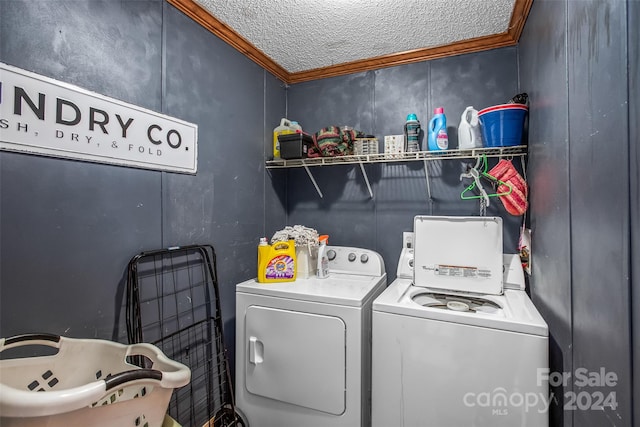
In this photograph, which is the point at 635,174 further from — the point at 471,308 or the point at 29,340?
the point at 29,340

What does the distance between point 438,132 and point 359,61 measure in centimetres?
87

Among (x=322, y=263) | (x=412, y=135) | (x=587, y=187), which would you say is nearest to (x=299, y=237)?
(x=322, y=263)

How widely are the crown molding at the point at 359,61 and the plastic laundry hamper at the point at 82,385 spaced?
169 cm

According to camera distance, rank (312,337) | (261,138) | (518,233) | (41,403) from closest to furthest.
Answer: (41,403) < (312,337) < (518,233) < (261,138)

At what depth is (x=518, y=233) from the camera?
195 cm

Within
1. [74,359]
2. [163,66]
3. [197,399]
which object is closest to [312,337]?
[197,399]

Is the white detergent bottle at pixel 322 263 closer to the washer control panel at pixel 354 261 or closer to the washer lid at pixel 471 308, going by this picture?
the washer control panel at pixel 354 261

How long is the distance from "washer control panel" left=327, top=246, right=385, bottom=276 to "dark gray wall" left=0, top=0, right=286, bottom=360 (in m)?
0.67

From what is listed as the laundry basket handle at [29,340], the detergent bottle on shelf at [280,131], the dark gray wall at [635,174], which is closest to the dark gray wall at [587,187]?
the dark gray wall at [635,174]

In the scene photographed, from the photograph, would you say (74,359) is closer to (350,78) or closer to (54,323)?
(54,323)

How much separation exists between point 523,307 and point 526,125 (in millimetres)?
1021

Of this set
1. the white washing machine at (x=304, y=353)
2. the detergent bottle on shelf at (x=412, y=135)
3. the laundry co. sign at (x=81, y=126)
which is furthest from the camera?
the detergent bottle on shelf at (x=412, y=135)

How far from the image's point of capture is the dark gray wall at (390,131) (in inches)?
80.7

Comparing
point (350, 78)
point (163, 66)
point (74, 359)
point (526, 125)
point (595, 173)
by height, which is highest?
point (350, 78)
